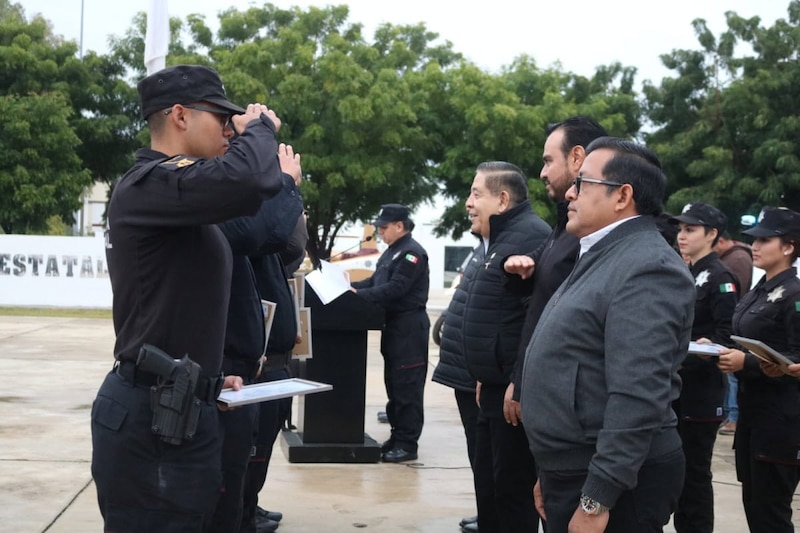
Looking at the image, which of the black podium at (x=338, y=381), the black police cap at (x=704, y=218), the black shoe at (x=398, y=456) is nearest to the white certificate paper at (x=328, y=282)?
the black podium at (x=338, y=381)

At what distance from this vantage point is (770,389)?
470 centimetres

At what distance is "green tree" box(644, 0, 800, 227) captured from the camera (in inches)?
1171

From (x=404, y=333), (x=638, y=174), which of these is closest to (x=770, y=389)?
(x=638, y=174)

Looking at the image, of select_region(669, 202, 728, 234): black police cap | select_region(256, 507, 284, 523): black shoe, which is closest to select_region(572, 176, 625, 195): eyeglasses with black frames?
select_region(669, 202, 728, 234): black police cap

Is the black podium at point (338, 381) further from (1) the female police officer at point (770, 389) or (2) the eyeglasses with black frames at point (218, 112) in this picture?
(2) the eyeglasses with black frames at point (218, 112)

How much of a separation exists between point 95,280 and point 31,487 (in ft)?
50.1

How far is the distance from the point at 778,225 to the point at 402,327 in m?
3.54

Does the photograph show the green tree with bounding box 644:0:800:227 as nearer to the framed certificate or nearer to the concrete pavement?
the concrete pavement

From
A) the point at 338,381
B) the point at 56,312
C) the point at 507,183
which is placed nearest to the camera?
the point at 507,183

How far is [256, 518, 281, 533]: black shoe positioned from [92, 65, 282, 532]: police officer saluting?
2.73 metres

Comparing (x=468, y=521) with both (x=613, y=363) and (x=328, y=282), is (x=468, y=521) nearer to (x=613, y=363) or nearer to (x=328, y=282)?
(x=328, y=282)

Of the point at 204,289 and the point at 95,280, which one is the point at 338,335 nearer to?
the point at 204,289

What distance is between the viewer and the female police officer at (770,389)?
4.53m

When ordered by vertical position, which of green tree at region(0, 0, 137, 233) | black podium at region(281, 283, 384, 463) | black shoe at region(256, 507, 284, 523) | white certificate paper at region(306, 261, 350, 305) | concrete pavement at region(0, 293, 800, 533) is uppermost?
green tree at region(0, 0, 137, 233)
